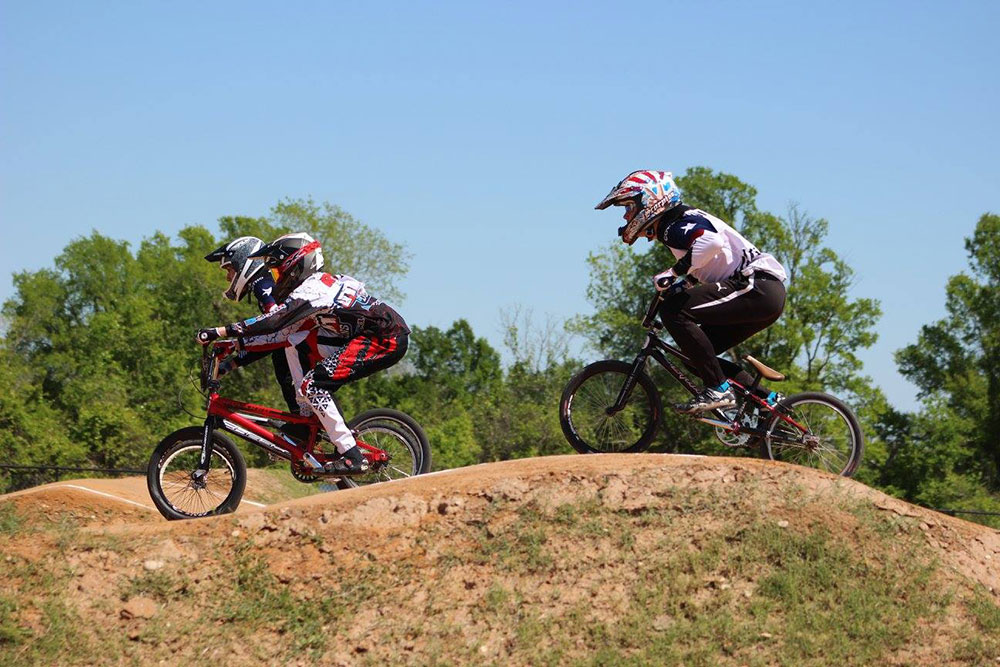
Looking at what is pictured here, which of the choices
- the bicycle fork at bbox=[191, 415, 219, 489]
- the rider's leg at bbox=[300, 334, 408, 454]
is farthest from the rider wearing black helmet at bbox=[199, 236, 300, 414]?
the bicycle fork at bbox=[191, 415, 219, 489]

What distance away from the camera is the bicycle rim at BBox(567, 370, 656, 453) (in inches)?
416

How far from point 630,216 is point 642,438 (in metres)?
2.01

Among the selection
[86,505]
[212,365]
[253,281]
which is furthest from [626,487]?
[86,505]

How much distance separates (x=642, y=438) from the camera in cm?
1046

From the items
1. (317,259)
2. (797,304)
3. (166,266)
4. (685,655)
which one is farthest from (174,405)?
(685,655)

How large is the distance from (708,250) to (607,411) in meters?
1.76

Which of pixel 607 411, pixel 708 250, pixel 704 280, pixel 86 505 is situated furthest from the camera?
pixel 86 505

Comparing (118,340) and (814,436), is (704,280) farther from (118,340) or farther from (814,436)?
(118,340)

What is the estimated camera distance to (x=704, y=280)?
1020cm

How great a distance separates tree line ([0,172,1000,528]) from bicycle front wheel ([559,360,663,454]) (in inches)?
895

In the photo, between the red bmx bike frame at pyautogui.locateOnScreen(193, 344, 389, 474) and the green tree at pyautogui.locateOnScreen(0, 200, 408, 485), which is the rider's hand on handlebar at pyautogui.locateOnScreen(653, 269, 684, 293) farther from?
the green tree at pyautogui.locateOnScreen(0, 200, 408, 485)

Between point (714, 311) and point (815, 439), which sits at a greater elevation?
point (714, 311)

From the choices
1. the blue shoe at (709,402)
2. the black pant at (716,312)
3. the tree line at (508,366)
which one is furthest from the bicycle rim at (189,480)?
the tree line at (508,366)

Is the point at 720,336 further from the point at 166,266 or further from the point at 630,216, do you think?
the point at 166,266
